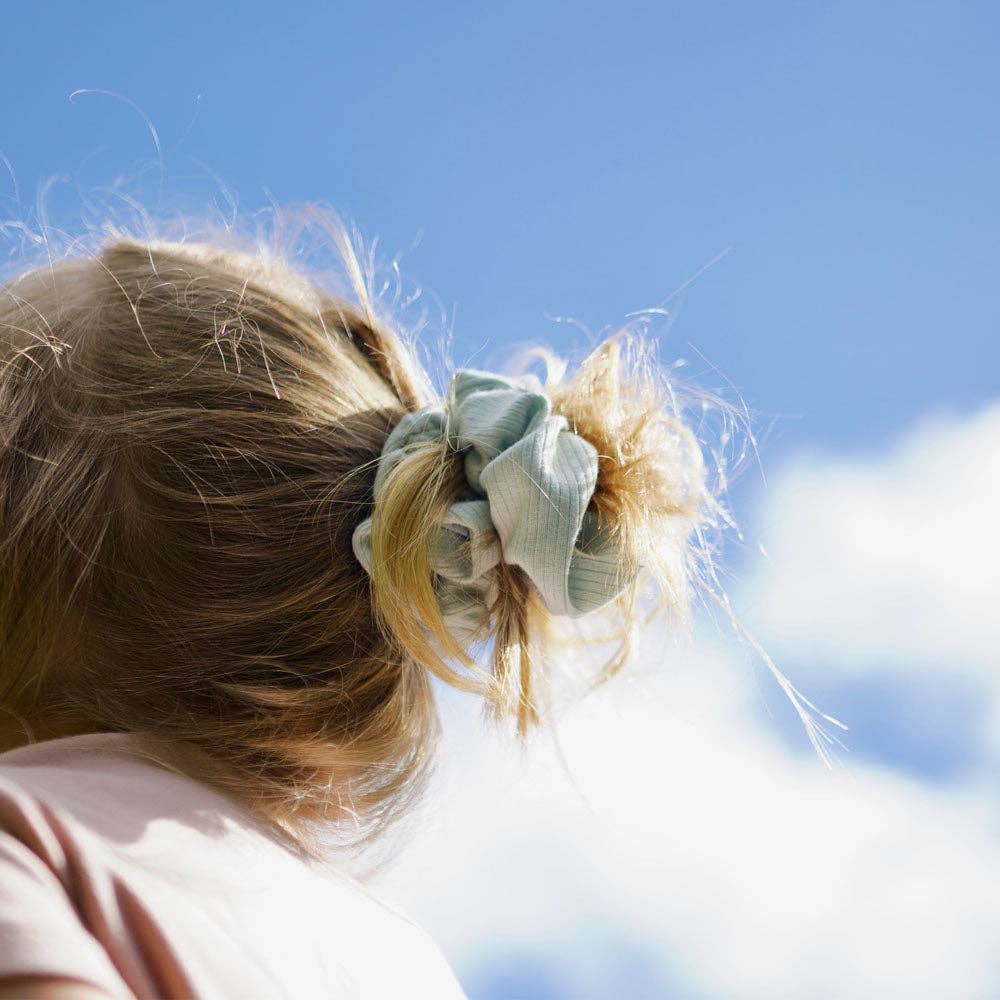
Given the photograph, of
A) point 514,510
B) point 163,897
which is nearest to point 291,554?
point 514,510

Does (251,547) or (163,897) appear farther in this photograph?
(251,547)

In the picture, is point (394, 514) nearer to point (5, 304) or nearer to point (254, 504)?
point (254, 504)

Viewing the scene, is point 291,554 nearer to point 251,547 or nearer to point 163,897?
point 251,547

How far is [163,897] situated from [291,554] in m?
0.37

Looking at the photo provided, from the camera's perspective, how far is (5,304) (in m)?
1.26

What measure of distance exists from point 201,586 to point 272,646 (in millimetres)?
83

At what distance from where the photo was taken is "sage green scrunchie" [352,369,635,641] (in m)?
1.01

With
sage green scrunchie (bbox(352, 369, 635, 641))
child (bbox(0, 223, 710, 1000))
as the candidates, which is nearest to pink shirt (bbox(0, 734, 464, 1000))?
child (bbox(0, 223, 710, 1000))

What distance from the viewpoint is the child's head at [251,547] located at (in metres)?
1.05

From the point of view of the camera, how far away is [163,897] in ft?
2.54

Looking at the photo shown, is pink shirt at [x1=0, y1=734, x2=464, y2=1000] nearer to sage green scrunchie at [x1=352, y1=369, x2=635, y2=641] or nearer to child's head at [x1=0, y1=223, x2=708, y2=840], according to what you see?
child's head at [x1=0, y1=223, x2=708, y2=840]

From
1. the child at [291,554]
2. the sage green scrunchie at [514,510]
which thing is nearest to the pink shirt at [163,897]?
the child at [291,554]

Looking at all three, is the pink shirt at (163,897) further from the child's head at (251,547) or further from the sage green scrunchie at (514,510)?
the sage green scrunchie at (514,510)

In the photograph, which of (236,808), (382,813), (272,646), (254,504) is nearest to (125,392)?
(254,504)
